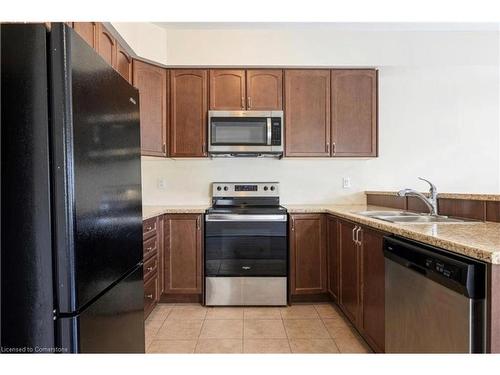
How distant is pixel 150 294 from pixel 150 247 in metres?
0.37

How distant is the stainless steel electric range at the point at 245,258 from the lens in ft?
8.21

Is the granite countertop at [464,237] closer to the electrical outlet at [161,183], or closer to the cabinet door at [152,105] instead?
the cabinet door at [152,105]

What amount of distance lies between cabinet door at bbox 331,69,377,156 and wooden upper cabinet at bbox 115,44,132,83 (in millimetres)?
1853

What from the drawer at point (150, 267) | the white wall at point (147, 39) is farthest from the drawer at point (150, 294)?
the white wall at point (147, 39)

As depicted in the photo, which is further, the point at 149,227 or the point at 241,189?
the point at 241,189

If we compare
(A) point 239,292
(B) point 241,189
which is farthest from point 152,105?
(A) point 239,292

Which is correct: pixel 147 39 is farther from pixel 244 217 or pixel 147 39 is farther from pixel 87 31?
pixel 244 217

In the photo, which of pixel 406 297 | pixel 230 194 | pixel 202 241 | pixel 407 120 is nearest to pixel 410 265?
pixel 406 297

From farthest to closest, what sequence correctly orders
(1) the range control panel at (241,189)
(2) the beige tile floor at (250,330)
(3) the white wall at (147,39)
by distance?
1. (1) the range control panel at (241,189)
2. (3) the white wall at (147,39)
3. (2) the beige tile floor at (250,330)

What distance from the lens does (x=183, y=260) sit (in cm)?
254

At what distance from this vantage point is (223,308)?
2.49 m

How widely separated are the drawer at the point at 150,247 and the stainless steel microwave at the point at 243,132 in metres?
0.95

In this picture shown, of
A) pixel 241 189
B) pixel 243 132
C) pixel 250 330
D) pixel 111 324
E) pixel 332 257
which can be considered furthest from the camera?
pixel 241 189
